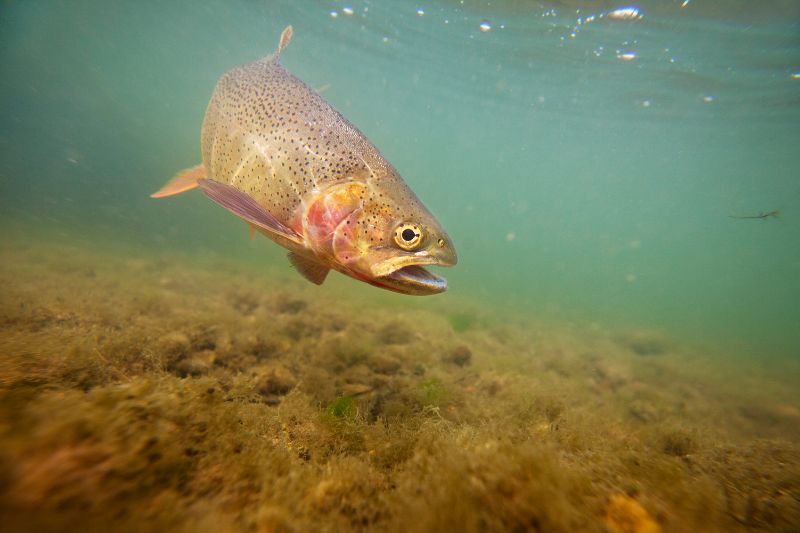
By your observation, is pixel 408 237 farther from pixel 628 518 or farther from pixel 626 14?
pixel 626 14

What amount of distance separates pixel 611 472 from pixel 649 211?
A: 11423 cm

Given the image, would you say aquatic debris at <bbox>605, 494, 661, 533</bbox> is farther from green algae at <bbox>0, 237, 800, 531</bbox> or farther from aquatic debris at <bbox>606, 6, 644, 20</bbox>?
aquatic debris at <bbox>606, 6, 644, 20</bbox>

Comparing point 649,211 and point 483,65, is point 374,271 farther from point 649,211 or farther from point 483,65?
point 649,211

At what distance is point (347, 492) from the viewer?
5.74ft

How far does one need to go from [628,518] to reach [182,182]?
5.32m

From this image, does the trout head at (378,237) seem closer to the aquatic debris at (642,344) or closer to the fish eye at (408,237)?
the fish eye at (408,237)

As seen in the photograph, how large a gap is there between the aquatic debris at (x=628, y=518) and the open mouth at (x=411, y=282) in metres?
1.57

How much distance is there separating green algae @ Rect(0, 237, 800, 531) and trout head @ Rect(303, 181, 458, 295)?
1.21 m

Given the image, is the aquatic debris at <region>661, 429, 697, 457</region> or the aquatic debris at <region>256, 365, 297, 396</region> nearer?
the aquatic debris at <region>661, 429, 697, 457</region>

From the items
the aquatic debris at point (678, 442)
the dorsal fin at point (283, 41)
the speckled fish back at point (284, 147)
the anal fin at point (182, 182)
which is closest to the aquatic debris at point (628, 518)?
the aquatic debris at point (678, 442)

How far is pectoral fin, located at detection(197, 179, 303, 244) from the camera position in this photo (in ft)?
7.97

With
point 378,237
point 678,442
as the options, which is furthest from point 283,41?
point 678,442

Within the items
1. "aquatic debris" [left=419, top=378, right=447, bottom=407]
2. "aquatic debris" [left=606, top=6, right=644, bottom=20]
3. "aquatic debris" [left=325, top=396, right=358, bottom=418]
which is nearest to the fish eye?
"aquatic debris" [left=325, top=396, right=358, bottom=418]

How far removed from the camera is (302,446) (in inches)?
91.7
